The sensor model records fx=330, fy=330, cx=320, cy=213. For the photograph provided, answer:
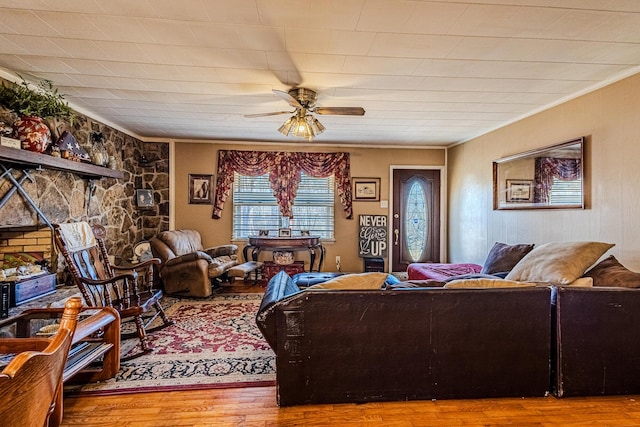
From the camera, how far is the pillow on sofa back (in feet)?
11.1

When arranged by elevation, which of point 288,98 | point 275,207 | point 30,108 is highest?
point 288,98

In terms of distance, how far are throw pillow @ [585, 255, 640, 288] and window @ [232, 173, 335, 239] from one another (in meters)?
3.79

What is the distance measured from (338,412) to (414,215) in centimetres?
444

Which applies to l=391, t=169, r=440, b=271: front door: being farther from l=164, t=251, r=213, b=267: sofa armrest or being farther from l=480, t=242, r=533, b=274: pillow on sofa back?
l=164, t=251, r=213, b=267: sofa armrest

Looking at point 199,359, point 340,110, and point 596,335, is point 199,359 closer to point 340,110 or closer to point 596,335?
point 340,110

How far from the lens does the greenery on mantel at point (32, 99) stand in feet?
9.00

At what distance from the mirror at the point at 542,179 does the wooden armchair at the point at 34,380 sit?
3851mm

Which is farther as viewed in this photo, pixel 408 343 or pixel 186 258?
pixel 186 258

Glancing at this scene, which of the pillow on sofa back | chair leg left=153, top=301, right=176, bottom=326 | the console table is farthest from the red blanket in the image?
chair leg left=153, top=301, right=176, bottom=326

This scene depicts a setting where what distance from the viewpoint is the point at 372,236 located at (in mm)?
5621

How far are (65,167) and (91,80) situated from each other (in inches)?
34.7

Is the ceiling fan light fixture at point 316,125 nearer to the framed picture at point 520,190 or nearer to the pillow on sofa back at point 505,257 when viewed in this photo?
the pillow on sofa back at point 505,257

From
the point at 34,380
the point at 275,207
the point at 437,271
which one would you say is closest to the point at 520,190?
the point at 437,271

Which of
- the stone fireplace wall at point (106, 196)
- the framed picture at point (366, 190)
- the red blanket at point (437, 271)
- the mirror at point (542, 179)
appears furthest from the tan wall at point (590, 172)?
the stone fireplace wall at point (106, 196)
